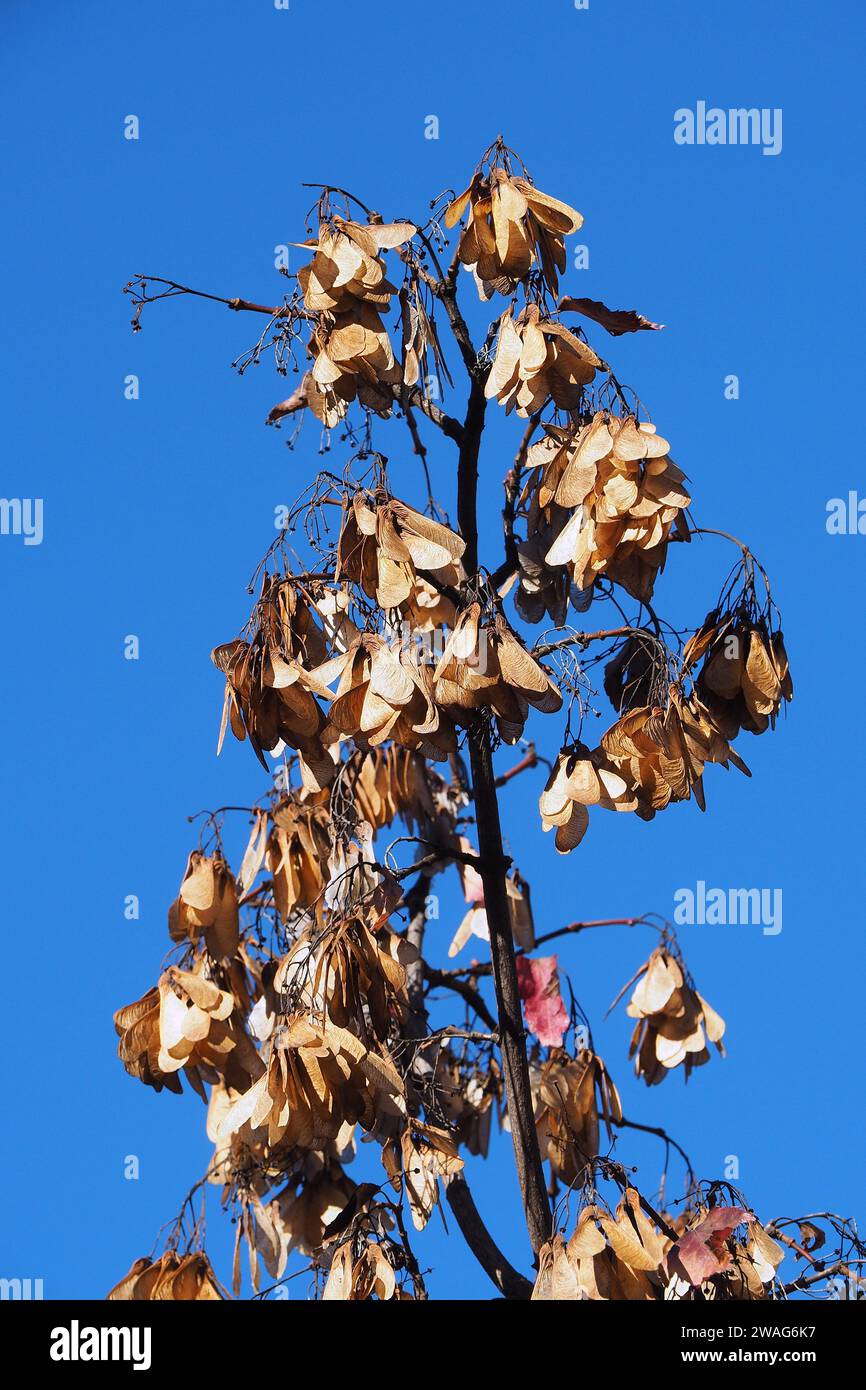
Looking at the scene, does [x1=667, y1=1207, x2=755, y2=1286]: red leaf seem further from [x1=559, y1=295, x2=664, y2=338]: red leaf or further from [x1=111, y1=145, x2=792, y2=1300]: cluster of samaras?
[x1=559, y1=295, x2=664, y2=338]: red leaf

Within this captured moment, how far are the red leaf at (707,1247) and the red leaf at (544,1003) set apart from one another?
0.94 meters

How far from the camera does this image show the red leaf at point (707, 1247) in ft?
11.8

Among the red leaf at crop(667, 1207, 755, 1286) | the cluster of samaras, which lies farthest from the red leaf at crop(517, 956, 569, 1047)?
the red leaf at crop(667, 1207, 755, 1286)

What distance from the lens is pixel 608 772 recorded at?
3764mm

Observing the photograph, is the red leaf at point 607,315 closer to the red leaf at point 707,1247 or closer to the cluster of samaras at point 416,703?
the cluster of samaras at point 416,703

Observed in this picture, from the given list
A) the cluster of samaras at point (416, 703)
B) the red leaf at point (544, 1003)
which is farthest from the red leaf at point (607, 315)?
the red leaf at point (544, 1003)

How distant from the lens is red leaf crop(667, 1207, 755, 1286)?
11.8 ft

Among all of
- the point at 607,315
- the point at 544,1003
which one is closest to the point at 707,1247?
the point at 544,1003

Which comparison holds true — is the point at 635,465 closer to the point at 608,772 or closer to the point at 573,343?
the point at 573,343

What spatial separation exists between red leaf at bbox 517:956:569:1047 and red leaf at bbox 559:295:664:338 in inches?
59.6
